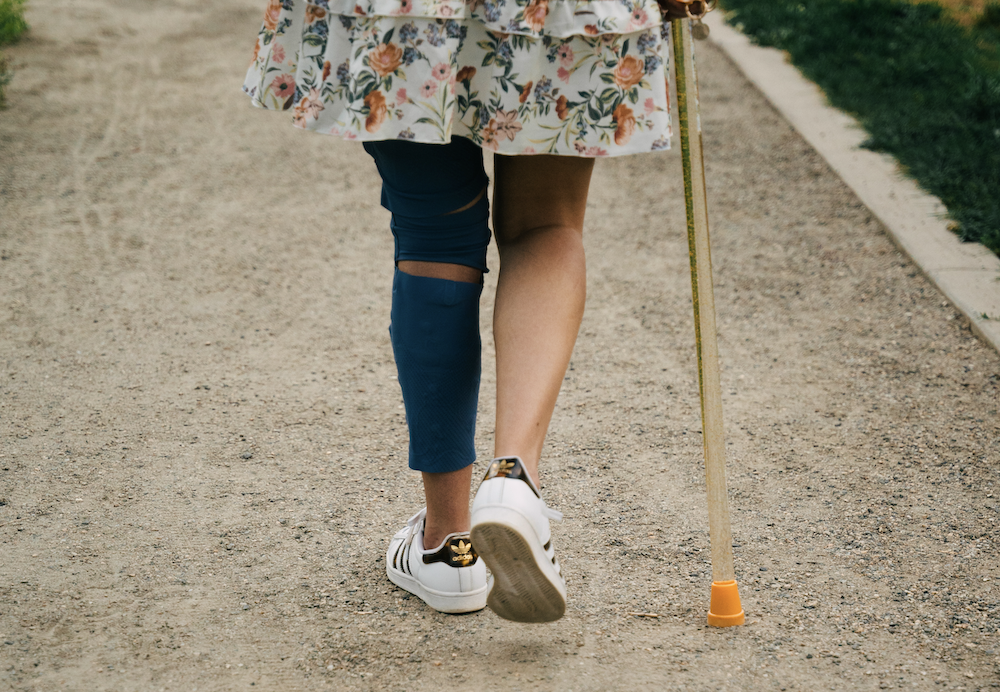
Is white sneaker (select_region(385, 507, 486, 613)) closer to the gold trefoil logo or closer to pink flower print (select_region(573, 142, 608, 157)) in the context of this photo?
the gold trefoil logo

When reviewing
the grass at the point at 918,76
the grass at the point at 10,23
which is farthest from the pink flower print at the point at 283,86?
the grass at the point at 10,23

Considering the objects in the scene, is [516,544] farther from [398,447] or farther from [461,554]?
[398,447]

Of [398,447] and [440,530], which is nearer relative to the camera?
[440,530]

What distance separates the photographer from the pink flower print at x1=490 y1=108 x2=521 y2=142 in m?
1.52

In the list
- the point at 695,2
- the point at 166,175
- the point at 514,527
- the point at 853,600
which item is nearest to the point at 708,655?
the point at 853,600

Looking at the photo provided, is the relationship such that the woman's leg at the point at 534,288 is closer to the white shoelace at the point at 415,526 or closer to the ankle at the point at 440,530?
the ankle at the point at 440,530

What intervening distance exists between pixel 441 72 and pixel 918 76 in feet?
15.6

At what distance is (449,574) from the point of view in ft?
6.31

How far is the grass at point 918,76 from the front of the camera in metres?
4.19

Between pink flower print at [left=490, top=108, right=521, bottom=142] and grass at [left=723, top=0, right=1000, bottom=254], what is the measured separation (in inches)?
107

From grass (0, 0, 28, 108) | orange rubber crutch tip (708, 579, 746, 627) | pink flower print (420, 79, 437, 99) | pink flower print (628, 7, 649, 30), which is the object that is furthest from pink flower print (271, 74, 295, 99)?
grass (0, 0, 28, 108)

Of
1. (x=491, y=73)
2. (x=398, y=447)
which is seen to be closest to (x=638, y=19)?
(x=491, y=73)

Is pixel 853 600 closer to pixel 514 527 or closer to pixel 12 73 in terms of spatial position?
pixel 514 527

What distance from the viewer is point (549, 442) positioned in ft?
8.72
